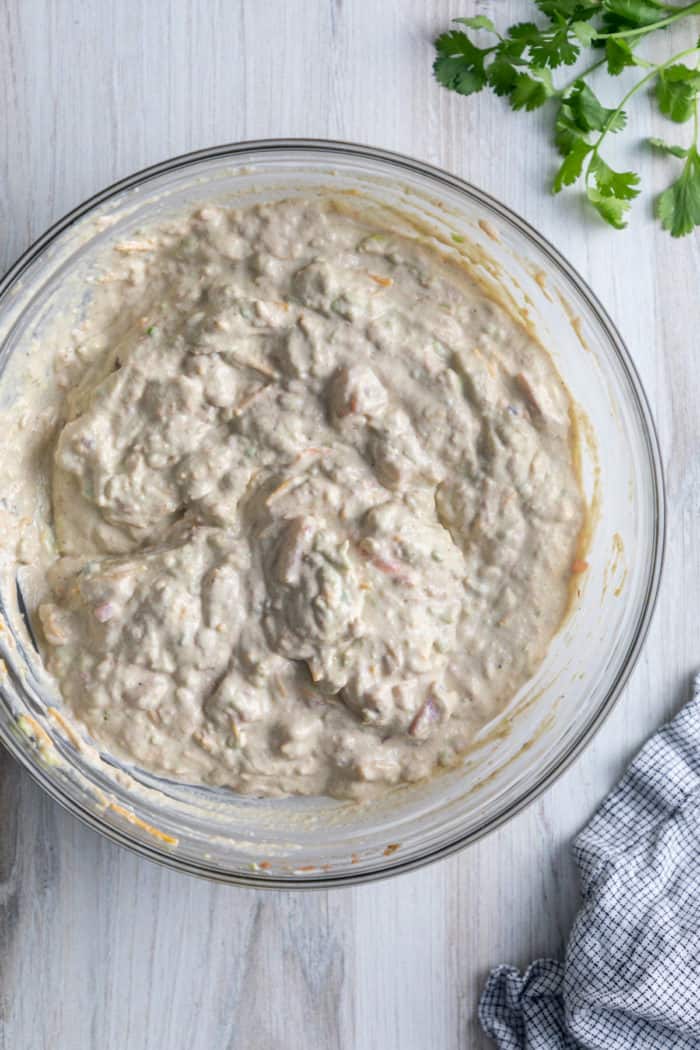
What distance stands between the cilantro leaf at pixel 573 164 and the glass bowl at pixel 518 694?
21cm

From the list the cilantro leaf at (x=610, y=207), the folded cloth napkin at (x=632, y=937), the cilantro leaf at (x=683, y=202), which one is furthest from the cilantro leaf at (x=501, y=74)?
the folded cloth napkin at (x=632, y=937)

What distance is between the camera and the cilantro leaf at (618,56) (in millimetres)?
1822

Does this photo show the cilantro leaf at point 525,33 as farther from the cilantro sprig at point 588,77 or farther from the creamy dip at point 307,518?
the creamy dip at point 307,518

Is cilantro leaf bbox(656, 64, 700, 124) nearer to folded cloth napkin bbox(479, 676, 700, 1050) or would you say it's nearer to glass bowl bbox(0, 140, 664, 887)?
glass bowl bbox(0, 140, 664, 887)

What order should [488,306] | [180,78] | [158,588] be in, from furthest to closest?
[180,78]
[488,306]
[158,588]

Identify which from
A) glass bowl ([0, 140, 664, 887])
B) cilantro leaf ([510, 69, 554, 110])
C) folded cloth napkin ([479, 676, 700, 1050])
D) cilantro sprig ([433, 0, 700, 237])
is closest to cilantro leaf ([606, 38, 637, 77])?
cilantro sprig ([433, 0, 700, 237])

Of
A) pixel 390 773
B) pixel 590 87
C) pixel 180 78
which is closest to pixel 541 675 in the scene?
pixel 390 773

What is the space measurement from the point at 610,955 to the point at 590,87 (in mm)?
1480

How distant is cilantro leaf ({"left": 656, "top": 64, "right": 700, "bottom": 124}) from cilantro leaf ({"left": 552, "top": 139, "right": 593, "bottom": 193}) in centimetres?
16

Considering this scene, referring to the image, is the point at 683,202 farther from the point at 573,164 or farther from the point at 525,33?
the point at 525,33

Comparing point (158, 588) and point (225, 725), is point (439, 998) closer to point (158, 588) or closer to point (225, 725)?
point (225, 725)

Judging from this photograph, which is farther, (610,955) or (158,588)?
(610,955)

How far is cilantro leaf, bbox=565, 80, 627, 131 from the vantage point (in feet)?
6.06

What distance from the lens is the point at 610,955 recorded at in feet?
6.00
